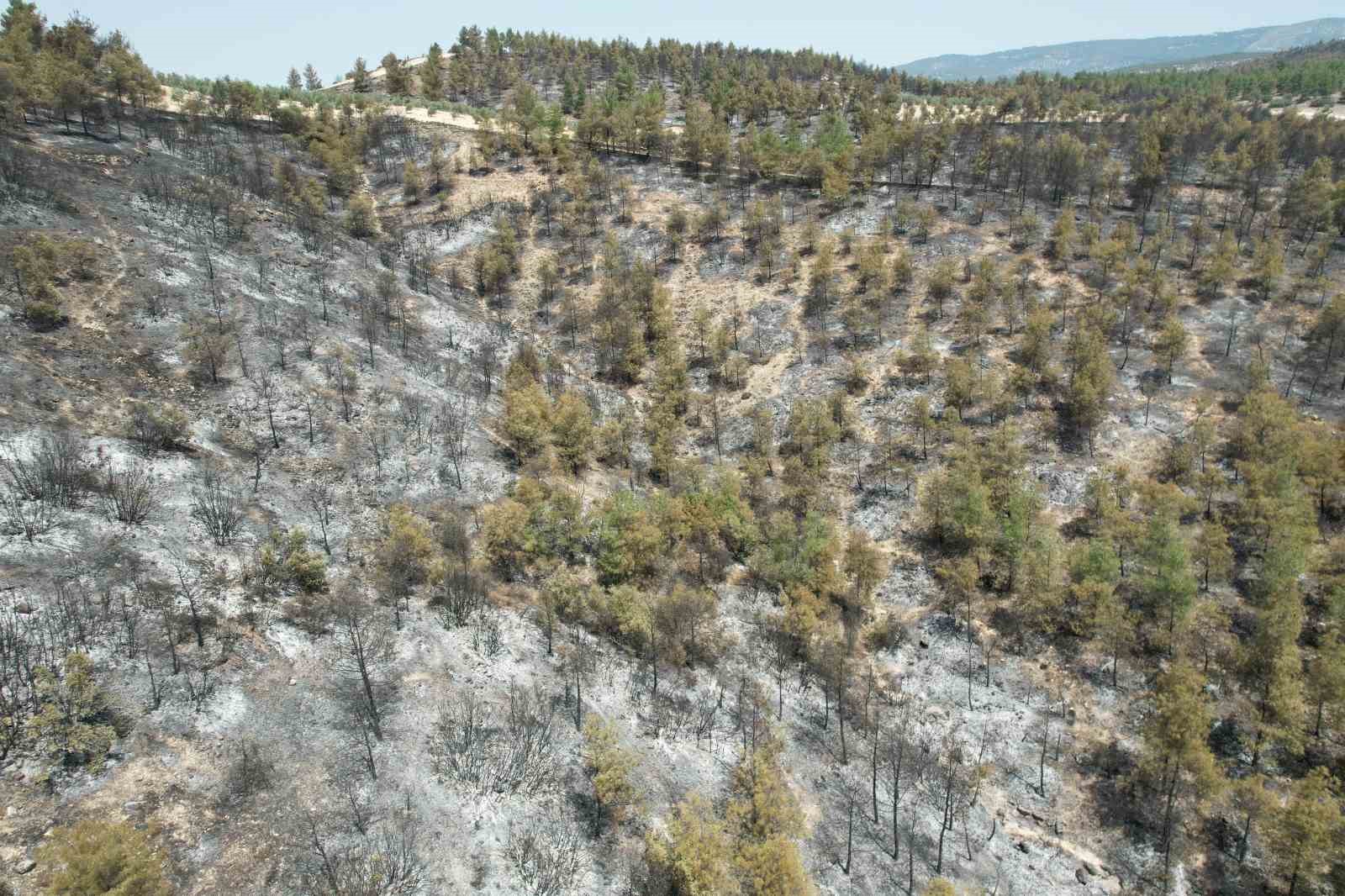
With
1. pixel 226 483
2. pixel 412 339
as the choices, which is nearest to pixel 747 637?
pixel 226 483

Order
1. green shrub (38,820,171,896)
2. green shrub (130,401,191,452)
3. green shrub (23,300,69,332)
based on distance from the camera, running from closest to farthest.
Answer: green shrub (38,820,171,896) → green shrub (130,401,191,452) → green shrub (23,300,69,332)

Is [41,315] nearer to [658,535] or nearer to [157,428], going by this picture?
[157,428]

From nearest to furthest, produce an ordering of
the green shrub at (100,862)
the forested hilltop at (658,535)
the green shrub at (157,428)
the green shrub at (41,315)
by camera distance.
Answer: the green shrub at (100,862), the forested hilltop at (658,535), the green shrub at (157,428), the green shrub at (41,315)

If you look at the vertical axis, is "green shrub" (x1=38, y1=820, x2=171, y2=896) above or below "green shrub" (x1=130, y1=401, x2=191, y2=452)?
below

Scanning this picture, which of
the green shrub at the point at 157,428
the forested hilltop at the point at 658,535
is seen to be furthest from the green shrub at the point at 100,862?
the green shrub at the point at 157,428

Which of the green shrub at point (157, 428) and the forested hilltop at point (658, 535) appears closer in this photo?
the forested hilltop at point (658, 535)

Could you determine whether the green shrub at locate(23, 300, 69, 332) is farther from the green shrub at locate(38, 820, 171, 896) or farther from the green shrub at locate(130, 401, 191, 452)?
the green shrub at locate(38, 820, 171, 896)

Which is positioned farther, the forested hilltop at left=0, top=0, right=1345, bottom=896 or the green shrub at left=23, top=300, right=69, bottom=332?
the green shrub at left=23, top=300, right=69, bottom=332

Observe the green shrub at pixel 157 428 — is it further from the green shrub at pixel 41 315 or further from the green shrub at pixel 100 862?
the green shrub at pixel 100 862

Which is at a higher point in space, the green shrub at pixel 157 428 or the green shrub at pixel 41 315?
the green shrub at pixel 41 315

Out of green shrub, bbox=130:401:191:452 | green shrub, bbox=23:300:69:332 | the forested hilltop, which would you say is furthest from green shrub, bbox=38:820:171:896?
green shrub, bbox=23:300:69:332

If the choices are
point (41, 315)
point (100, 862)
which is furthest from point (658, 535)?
point (41, 315)
